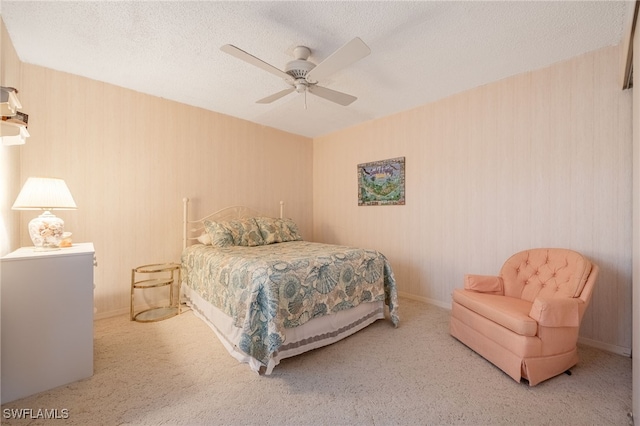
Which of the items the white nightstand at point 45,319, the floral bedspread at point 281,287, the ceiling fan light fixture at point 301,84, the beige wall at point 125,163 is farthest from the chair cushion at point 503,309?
the beige wall at point 125,163

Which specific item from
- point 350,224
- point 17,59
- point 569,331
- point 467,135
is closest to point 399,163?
point 467,135

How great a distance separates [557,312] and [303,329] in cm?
183

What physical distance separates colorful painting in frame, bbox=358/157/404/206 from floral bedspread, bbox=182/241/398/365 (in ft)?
4.34

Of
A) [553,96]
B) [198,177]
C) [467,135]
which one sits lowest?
→ [198,177]

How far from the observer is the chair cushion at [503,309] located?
181 centimetres

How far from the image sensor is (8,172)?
6.84 ft

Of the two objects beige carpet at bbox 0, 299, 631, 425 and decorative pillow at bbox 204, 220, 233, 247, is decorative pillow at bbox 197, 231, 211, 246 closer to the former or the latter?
decorative pillow at bbox 204, 220, 233, 247

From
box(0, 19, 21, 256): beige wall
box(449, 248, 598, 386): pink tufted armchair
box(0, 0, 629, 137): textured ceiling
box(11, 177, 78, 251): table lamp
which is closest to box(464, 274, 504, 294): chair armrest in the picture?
box(449, 248, 598, 386): pink tufted armchair

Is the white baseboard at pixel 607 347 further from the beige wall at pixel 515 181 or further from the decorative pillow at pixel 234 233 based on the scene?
the decorative pillow at pixel 234 233

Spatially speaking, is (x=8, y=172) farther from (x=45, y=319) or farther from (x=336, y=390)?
(x=336, y=390)

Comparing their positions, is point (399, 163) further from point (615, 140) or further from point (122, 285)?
point (122, 285)

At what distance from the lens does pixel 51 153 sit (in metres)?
2.64

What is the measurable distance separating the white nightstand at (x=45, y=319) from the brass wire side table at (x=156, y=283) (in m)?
0.96

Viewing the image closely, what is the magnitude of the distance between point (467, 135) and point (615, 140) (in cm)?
120
